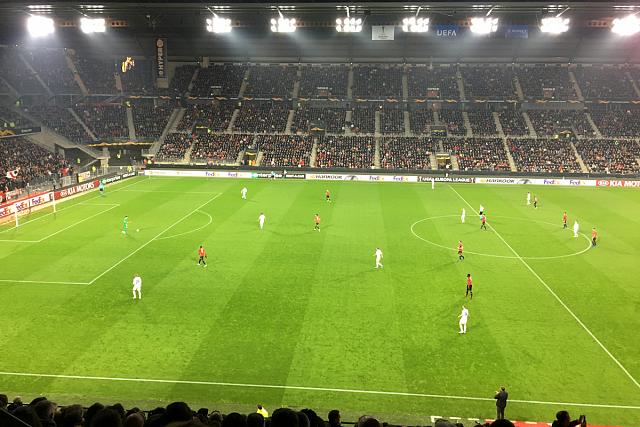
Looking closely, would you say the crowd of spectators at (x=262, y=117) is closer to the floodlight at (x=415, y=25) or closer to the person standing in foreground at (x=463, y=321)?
the floodlight at (x=415, y=25)

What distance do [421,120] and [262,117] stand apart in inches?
993

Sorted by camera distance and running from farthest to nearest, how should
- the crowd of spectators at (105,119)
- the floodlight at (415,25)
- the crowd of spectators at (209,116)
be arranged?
1. the crowd of spectators at (209,116)
2. the crowd of spectators at (105,119)
3. the floodlight at (415,25)

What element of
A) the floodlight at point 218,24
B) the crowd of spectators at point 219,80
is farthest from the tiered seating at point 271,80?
the floodlight at point 218,24

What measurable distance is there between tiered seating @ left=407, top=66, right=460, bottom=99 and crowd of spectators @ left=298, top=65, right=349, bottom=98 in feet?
35.8

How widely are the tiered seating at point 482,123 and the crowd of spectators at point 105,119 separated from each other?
52.9 meters

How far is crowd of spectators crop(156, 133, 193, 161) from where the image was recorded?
68375 millimetres

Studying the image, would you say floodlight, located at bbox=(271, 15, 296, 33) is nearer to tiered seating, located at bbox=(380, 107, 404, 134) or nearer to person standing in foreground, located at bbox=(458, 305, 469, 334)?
tiered seating, located at bbox=(380, 107, 404, 134)

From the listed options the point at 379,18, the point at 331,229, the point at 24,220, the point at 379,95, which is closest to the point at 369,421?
the point at 331,229

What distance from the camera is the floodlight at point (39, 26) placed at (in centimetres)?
5088

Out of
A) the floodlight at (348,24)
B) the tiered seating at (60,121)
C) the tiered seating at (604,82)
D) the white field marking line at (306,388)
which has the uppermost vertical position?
the floodlight at (348,24)

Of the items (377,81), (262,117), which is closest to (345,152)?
(262,117)

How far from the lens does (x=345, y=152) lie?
6800cm

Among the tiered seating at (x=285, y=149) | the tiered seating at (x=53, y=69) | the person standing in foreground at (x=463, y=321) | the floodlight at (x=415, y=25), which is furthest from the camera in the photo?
the tiered seating at (x=53, y=69)

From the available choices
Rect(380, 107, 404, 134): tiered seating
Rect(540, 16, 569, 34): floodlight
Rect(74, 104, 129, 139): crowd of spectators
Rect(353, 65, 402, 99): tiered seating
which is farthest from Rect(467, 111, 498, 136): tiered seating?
Rect(74, 104, 129, 139): crowd of spectators
